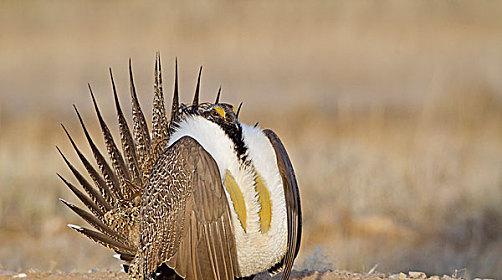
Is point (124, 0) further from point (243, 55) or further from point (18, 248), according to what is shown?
point (18, 248)

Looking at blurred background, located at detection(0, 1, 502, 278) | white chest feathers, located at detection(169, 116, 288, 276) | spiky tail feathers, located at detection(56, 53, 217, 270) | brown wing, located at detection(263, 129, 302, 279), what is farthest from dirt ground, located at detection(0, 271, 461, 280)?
white chest feathers, located at detection(169, 116, 288, 276)

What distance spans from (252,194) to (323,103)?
27.8ft

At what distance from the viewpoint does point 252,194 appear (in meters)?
4.10

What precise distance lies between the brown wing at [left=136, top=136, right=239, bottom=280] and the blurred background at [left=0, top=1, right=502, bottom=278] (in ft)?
5.88

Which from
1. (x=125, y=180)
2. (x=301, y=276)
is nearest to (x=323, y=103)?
(x=301, y=276)

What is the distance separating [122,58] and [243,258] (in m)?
12.8

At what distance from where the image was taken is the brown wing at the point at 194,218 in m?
4.00

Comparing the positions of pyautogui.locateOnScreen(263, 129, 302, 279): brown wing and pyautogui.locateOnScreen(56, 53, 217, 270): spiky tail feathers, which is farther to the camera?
pyautogui.locateOnScreen(56, 53, 217, 270): spiky tail feathers

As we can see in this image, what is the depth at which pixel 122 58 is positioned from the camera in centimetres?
1667

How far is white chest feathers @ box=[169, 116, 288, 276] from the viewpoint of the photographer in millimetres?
4098

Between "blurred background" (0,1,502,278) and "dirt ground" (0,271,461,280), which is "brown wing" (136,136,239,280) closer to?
"dirt ground" (0,271,461,280)

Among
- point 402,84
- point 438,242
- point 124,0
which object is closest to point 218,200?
point 438,242

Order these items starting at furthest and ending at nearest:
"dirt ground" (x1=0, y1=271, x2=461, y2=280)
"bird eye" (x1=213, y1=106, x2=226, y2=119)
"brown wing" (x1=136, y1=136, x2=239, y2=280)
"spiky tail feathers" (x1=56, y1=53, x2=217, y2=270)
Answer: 1. "dirt ground" (x1=0, y1=271, x2=461, y2=280)
2. "spiky tail feathers" (x1=56, y1=53, x2=217, y2=270)
3. "bird eye" (x1=213, y1=106, x2=226, y2=119)
4. "brown wing" (x1=136, y1=136, x2=239, y2=280)

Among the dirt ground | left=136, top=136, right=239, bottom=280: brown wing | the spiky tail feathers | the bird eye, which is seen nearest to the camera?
left=136, top=136, right=239, bottom=280: brown wing
